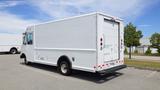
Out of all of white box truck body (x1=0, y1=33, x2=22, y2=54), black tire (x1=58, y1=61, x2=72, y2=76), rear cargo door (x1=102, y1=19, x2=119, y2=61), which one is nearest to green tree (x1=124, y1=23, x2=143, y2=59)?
rear cargo door (x1=102, y1=19, x2=119, y2=61)

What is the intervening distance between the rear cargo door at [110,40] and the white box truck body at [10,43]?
2004 centimetres

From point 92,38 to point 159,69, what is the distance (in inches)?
203

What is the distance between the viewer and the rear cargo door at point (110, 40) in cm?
787

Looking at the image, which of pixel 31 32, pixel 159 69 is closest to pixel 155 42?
pixel 159 69

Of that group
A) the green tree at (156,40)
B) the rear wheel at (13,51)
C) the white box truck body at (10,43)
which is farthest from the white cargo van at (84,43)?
the green tree at (156,40)

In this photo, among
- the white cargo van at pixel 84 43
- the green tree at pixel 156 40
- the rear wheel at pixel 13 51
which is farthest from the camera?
the green tree at pixel 156 40

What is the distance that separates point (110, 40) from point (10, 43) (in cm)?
2054

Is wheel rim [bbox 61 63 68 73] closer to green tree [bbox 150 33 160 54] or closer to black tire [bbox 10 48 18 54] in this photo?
black tire [bbox 10 48 18 54]

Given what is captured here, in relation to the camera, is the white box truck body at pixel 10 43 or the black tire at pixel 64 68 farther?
the white box truck body at pixel 10 43

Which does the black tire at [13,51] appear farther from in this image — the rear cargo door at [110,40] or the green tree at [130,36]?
the rear cargo door at [110,40]

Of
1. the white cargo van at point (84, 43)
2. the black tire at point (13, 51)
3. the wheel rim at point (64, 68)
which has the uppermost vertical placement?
the white cargo van at point (84, 43)

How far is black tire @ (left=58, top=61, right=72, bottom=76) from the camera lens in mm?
8768

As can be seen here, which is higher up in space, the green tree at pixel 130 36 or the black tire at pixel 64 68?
the green tree at pixel 130 36

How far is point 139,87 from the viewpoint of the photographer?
6707 millimetres
